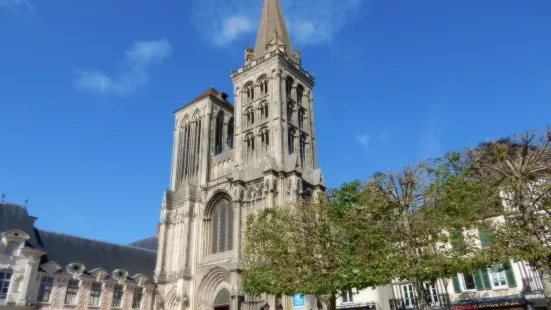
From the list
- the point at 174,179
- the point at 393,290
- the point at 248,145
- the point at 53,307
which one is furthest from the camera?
the point at 174,179

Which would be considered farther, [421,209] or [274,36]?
[274,36]

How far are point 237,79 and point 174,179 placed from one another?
40.5 ft

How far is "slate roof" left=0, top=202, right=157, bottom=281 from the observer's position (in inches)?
1299

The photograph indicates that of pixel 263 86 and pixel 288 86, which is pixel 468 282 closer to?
pixel 288 86

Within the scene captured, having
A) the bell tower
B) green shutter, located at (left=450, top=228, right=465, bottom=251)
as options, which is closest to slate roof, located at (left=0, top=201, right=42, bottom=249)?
the bell tower

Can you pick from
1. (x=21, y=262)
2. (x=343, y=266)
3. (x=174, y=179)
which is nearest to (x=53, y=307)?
(x=21, y=262)

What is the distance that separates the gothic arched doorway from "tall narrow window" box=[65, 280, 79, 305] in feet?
36.4

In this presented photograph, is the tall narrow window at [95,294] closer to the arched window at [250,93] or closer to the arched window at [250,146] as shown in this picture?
the arched window at [250,146]

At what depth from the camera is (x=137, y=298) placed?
37594 mm

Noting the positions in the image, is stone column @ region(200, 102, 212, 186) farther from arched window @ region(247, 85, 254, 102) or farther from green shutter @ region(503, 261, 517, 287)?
green shutter @ region(503, 261, 517, 287)

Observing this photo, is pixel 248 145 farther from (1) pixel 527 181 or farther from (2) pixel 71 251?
(1) pixel 527 181

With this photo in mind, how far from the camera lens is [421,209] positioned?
19062 mm

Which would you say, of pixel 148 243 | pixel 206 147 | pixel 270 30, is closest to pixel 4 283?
pixel 206 147

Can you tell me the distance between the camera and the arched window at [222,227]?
35719 millimetres
